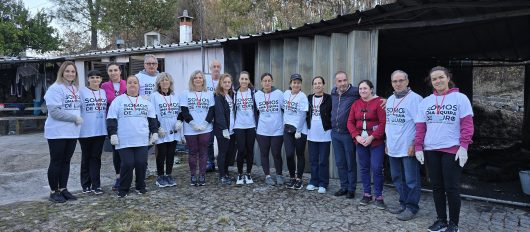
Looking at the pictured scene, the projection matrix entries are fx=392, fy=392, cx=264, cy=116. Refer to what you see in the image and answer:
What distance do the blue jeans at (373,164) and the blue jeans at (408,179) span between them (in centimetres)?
25

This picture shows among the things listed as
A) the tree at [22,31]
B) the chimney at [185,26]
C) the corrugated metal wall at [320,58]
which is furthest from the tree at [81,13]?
the corrugated metal wall at [320,58]

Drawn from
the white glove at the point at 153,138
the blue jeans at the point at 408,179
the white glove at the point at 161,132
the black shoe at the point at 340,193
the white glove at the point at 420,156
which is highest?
the white glove at the point at 161,132

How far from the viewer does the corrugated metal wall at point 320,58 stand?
239 inches

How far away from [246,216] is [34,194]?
3.39 m

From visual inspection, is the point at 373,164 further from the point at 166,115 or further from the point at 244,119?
the point at 166,115

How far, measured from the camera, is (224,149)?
600 cm

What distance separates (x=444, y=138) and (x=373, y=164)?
3.87 ft

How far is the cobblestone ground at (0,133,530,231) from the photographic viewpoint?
4.38m

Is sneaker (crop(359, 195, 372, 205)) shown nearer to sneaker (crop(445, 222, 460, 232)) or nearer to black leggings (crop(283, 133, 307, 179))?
black leggings (crop(283, 133, 307, 179))

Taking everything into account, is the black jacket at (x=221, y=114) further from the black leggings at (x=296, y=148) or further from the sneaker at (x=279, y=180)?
the sneaker at (x=279, y=180)

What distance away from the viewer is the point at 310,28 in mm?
6480

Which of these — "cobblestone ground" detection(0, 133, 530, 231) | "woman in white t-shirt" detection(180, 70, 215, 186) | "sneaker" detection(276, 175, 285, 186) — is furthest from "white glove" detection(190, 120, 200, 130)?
"sneaker" detection(276, 175, 285, 186)

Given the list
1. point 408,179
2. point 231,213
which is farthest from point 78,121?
point 408,179

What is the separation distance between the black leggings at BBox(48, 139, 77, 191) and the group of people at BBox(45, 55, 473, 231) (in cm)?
1
